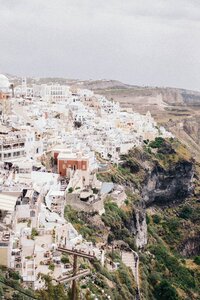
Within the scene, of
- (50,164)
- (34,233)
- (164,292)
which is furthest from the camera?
(50,164)

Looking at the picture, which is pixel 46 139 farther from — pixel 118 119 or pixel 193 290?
pixel 118 119

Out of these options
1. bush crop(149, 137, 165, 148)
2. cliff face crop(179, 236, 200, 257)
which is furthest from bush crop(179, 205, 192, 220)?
bush crop(149, 137, 165, 148)

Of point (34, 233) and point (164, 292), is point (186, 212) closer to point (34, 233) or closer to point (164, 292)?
point (164, 292)

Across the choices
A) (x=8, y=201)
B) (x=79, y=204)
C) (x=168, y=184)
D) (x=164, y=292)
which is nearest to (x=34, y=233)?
(x=8, y=201)

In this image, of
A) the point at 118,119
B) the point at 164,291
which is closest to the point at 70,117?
the point at 118,119

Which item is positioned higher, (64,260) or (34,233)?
(34,233)
